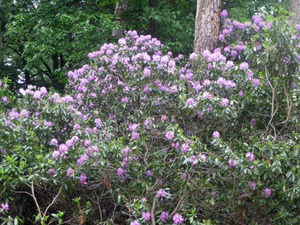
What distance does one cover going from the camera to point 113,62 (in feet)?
15.9

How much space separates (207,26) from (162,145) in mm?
2854

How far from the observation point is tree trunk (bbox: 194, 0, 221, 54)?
249 inches

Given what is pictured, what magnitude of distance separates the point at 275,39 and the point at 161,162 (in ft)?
6.31

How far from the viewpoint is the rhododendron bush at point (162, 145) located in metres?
3.49

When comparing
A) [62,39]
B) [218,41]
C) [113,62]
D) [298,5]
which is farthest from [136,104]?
[298,5]

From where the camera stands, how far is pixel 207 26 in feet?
21.0

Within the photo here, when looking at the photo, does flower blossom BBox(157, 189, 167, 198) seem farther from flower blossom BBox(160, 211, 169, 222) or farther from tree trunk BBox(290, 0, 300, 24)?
tree trunk BBox(290, 0, 300, 24)

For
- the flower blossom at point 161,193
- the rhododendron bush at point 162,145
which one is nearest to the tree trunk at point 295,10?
the rhododendron bush at point 162,145

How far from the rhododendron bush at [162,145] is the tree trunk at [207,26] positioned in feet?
3.51

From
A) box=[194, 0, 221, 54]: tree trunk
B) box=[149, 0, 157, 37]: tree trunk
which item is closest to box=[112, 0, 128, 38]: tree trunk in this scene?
box=[149, 0, 157, 37]: tree trunk

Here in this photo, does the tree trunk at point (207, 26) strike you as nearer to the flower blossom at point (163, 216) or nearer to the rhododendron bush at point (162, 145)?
the rhododendron bush at point (162, 145)

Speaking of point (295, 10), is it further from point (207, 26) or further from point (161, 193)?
point (161, 193)

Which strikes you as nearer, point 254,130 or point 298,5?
point 254,130

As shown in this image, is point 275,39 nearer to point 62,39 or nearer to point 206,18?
point 206,18
